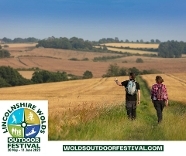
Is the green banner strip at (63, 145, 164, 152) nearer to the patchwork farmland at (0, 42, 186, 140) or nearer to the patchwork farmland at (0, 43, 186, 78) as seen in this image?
the patchwork farmland at (0, 42, 186, 140)

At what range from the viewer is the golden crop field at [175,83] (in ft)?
27.5

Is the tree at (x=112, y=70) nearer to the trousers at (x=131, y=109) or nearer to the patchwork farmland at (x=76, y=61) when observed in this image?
the patchwork farmland at (x=76, y=61)

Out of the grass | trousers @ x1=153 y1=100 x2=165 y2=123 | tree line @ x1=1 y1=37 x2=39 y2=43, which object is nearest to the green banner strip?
the grass

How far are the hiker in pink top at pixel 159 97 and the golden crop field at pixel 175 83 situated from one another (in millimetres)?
83

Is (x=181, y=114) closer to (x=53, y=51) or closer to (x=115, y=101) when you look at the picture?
(x=115, y=101)

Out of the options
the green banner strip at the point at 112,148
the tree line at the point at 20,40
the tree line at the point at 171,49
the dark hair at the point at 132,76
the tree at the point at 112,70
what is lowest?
the green banner strip at the point at 112,148

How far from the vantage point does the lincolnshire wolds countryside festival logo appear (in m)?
7.52

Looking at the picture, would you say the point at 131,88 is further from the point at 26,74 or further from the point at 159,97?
the point at 26,74

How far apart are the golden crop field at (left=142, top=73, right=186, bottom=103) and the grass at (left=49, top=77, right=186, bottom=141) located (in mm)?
146

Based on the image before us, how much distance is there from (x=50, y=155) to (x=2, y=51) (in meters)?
1.65

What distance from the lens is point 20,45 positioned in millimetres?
8188

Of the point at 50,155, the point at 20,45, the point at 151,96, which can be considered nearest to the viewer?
the point at 50,155

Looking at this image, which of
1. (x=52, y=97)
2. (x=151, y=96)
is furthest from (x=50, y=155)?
(x=151, y=96)

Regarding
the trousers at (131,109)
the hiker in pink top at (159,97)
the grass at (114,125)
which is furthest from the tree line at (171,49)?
the trousers at (131,109)
